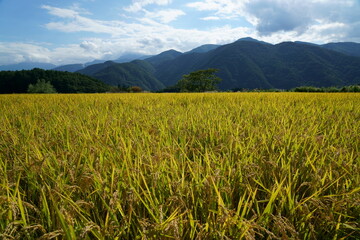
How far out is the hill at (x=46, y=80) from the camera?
68.5m

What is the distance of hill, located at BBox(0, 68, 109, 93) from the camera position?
68500mm

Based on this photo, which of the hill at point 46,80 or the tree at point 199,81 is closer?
the hill at point 46,80

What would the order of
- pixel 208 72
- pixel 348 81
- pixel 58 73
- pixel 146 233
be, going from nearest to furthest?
pixel 146 233 < pixel 58 73 < pixel 208 72 < pixel 348 81

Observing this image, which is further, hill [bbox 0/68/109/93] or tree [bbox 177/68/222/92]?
tree [bbox 177/68/222/92]

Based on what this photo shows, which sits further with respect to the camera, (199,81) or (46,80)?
(199,81)

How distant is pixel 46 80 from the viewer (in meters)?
72.0

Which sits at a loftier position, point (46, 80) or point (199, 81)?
point (46, 80)

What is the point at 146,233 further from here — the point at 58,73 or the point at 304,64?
the point at 304,64

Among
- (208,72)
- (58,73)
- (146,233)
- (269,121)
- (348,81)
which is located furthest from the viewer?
(348,81)

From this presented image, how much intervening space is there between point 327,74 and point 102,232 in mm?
201389

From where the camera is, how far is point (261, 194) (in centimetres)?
109

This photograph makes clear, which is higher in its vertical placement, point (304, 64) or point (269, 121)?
point (304, 64)

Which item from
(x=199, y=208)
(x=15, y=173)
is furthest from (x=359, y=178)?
(x=15, y=173)

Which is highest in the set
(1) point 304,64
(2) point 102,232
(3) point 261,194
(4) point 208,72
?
(1) point 304,64
